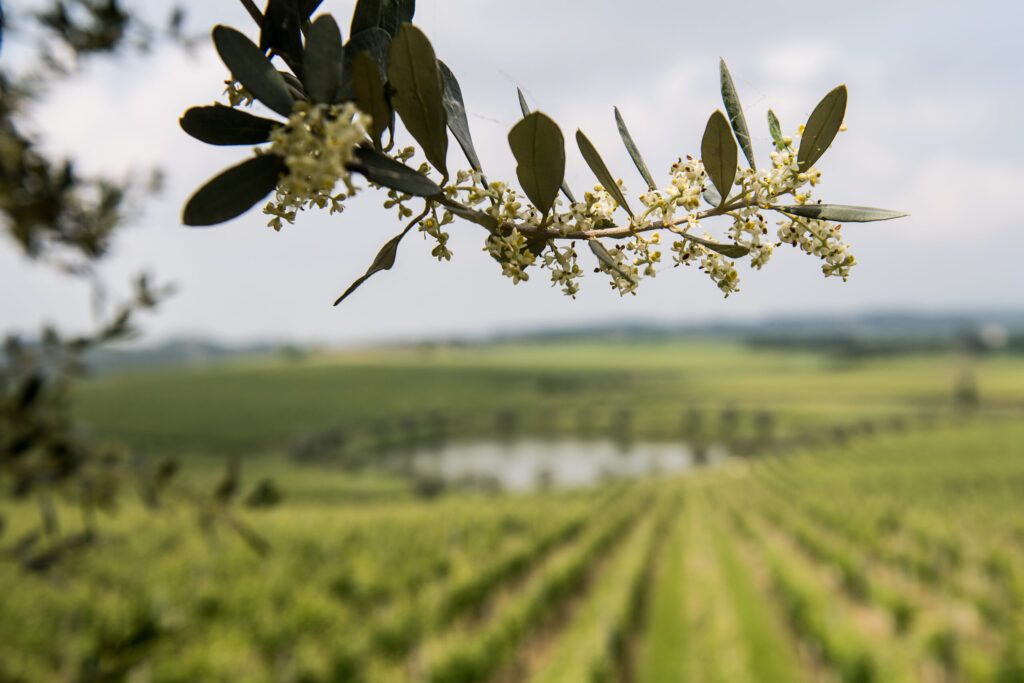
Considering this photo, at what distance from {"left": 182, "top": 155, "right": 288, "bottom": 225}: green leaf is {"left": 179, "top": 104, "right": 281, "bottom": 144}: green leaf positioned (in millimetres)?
27

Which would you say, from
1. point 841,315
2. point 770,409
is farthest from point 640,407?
point 841,315

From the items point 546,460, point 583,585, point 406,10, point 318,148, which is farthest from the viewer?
point 546,460

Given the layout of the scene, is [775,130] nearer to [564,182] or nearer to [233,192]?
[564,182]

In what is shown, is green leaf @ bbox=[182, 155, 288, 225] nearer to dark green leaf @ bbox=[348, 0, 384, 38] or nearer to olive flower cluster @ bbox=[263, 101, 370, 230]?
olive flower cluster @ bbox=[263, 101, 370, 230]

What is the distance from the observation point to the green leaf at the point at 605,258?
→ 1.57ft

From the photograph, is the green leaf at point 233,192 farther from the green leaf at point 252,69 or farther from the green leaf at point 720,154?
the green leaf at point 720,154

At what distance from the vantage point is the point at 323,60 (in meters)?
0.37

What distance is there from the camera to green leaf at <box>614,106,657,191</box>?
0.49 metres

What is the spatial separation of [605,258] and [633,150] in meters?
0.09

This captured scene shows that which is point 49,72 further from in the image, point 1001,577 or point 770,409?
point 770,409

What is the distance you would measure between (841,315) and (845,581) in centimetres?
Result: 16963

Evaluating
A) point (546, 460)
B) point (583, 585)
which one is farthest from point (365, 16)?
point (546, 460)

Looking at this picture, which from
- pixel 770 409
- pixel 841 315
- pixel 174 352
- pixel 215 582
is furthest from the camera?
pixel 841 315

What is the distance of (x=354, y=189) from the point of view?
368 millimetres
